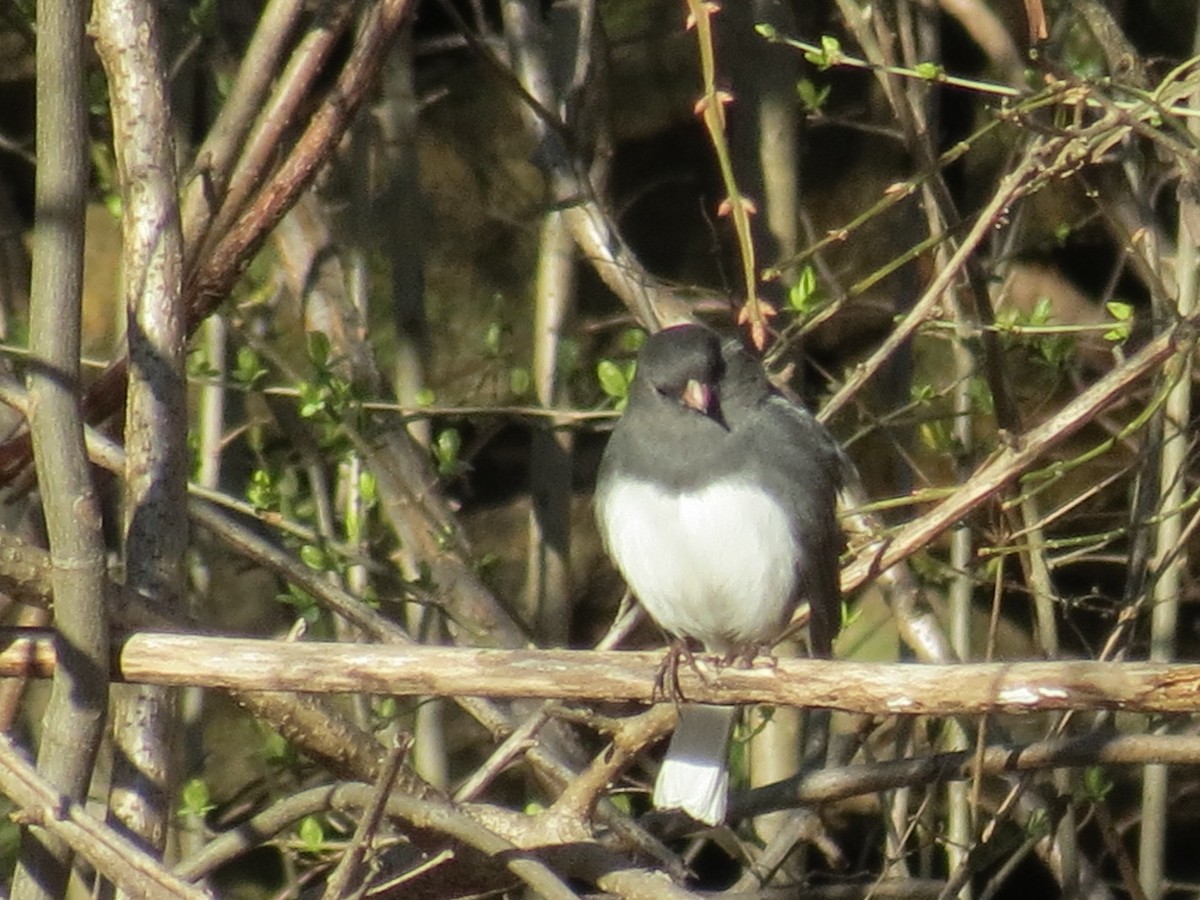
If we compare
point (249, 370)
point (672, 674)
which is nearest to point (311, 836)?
point (249, 370)

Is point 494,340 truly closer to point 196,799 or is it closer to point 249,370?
point 249,370

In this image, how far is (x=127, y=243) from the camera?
92.0 inches

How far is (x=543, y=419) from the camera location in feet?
11.7

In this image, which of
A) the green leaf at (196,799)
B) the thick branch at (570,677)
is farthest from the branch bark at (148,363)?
the green leaf at (196,799)

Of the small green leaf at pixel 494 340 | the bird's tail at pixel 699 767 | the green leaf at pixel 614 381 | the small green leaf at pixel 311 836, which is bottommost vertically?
the small green leaf at pixel 311 836

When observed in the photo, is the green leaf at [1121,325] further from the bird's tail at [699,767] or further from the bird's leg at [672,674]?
the bird's tail at [699,767]

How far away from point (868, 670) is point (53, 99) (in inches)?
42.2

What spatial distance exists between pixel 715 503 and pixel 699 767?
0.47 metres

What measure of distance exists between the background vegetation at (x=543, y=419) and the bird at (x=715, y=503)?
4.5 inches

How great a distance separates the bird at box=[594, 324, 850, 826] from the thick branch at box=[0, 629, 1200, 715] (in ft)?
2.92

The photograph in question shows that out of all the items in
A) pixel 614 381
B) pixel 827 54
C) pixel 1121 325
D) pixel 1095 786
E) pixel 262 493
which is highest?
pixel 827 54

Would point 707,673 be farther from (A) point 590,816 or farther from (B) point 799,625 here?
(B) point 799,625

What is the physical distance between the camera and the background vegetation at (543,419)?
2.10m

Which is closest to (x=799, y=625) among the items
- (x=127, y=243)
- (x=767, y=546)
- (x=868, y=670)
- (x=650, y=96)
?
(x=767, y=546)
